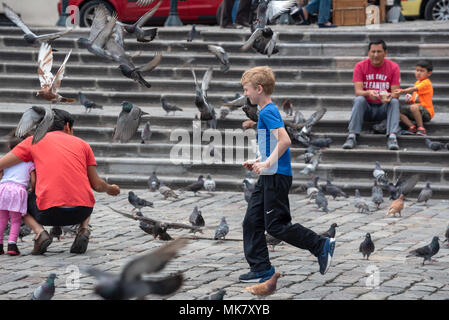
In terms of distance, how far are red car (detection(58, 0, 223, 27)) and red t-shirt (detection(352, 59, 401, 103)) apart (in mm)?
6541

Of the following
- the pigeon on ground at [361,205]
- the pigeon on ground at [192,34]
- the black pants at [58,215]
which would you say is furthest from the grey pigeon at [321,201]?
the pigeon on ground at [192,34]

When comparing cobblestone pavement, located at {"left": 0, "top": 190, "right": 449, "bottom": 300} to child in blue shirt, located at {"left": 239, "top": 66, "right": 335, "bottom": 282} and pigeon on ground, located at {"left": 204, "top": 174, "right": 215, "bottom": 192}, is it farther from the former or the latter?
pigeon on ground, located at {"left": 204, "top": 174, "right": 215, "bottom": 192}

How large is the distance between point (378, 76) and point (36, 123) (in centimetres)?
554

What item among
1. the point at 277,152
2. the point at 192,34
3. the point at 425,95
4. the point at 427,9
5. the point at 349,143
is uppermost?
the point at 427,9

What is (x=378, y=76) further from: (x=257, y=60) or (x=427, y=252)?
A: (x=427, y=252)

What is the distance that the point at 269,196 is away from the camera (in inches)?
245

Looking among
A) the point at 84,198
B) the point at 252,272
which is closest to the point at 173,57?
the point at 84,198

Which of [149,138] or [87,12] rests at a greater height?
[87,12]

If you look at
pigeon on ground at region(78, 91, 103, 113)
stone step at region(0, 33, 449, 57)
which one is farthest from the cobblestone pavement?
stone step at region(0, 33, 449, 57)

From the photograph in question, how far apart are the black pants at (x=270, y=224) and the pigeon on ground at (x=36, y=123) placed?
2107mm

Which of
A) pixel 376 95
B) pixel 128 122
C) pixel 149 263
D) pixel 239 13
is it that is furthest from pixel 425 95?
pixel 149 263

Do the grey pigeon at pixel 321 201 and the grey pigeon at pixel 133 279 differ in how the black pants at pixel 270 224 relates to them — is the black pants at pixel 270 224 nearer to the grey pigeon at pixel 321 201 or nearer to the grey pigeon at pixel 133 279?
the grey pigeon at pixel 133 279

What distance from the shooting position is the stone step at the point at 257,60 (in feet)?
44.7

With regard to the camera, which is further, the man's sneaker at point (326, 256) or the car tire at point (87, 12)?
the car tire at point (87, 12)
